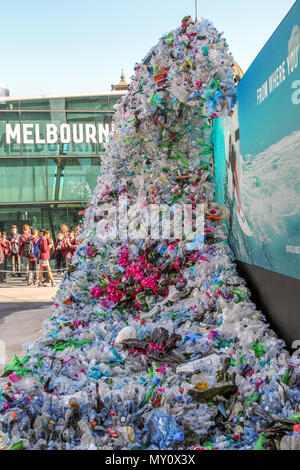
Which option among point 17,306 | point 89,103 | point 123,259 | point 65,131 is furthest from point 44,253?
point 123,259

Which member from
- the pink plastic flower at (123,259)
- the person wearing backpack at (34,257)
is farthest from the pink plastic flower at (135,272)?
the person wearing backpack at (34,257)

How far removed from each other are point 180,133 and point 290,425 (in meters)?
3.19

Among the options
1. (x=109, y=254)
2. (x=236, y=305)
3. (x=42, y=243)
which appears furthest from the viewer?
(x=42, y=243)

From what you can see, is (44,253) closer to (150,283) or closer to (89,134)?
(89,134)

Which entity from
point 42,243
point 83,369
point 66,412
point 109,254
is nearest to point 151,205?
point 109,254

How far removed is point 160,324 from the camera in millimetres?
3725

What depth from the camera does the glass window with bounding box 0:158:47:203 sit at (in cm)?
1838

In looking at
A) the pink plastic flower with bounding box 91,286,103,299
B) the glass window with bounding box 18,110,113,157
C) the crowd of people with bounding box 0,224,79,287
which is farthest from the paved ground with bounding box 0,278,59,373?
the glass window with bounding box 18,110,113,157

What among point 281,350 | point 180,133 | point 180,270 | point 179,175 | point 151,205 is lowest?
point 281,350

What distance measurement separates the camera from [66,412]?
2426mm

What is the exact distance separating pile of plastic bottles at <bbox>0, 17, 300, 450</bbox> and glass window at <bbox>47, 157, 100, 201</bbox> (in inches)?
519

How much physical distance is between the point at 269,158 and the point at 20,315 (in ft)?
20.2

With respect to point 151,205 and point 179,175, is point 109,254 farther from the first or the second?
point 179,175

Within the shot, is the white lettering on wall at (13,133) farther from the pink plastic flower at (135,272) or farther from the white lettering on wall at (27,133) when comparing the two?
the pink plastic flower at (135,272)
